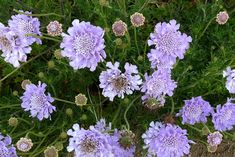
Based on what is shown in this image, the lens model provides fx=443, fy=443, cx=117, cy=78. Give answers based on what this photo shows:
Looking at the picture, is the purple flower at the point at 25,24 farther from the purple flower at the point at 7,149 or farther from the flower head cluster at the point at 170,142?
the flower head cluster at the point at 170,142

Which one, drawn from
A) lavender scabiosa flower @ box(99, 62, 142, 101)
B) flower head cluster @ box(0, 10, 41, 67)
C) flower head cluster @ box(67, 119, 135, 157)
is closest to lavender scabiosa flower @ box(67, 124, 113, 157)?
flower head cluster @ box(67, 119, 135, 157)

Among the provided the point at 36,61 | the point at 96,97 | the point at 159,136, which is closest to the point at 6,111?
the point at 36,61

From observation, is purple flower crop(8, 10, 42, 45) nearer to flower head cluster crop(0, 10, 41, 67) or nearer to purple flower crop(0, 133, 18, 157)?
flower head cluster crop(0, 10, 41, 67)

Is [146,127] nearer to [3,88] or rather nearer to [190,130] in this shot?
[190,130]

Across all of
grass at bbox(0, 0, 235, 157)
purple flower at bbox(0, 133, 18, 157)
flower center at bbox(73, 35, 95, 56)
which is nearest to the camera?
flower center at bbox(73, 35, 95, 56)

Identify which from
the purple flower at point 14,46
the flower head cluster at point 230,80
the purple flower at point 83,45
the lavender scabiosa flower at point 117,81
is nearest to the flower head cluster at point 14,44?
the purple flower at point 14,46

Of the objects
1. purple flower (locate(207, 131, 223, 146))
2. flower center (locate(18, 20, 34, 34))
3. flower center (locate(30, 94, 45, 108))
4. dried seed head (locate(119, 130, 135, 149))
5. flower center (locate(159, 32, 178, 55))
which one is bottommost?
dried seed head (locate(119, 130, 135, 149))

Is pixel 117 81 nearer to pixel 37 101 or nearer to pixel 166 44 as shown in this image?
pixel 166 44
